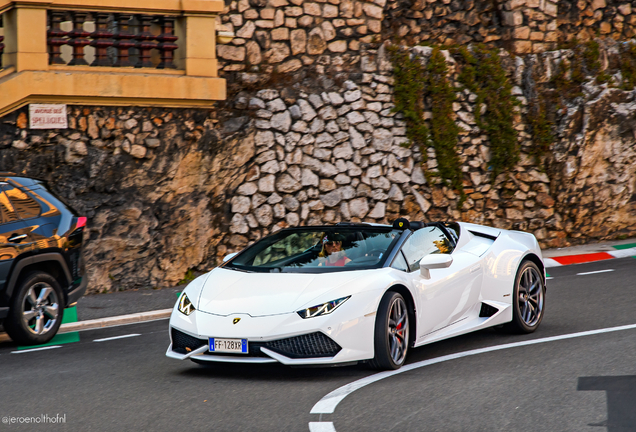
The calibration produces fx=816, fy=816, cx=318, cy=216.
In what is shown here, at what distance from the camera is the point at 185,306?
686 centimetres

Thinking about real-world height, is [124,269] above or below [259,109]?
below

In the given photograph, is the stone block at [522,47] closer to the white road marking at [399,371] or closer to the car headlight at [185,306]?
the white road marking at [399,371]

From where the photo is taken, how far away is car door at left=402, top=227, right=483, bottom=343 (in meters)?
7.15

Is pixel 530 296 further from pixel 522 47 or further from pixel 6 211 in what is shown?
pixel 522 47

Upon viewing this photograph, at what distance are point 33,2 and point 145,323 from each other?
5.35 m

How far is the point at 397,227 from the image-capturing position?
25.3 ft

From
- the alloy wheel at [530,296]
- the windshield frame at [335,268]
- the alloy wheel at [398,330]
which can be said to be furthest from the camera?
the alloy wheel at [530,296]

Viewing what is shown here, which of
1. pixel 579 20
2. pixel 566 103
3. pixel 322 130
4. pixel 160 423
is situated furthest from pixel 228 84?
pixel 160 423

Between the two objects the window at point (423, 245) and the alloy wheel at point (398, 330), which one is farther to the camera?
the window at point (423, 245)

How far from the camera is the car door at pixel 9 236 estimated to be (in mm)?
8297

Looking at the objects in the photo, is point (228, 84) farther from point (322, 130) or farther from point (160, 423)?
point (160, 423)

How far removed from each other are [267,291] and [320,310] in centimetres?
57

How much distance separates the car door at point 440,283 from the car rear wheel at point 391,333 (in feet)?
0.78

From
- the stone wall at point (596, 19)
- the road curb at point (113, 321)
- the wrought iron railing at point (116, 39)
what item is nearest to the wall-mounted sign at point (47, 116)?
the wrought iron railing at point (116, 39)
